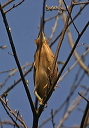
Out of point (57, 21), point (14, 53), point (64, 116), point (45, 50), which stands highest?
point (57, 21)

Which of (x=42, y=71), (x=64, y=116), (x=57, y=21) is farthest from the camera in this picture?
(x=57, y=21)

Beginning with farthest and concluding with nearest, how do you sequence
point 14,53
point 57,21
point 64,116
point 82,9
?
point 57,21 → point 64,116 → point 82,9 → point 14,53

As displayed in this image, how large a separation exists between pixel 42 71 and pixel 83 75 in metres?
1.02

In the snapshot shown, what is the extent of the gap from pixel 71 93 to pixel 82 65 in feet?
2.23

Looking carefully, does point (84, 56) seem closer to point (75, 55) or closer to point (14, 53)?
point (75, 55)

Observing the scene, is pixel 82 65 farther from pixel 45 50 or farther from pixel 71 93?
pixel 45 50

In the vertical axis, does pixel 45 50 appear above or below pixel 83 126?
above

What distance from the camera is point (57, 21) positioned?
4.98 m

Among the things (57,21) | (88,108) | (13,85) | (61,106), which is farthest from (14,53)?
(57,21)

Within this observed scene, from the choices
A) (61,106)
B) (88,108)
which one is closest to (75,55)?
(61,106)

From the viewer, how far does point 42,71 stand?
3.69 meters

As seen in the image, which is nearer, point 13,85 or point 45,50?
point 45,50

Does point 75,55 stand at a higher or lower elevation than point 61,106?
higher

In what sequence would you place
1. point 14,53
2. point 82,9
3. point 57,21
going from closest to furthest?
point 14,53 < point 82,9 < point 57,21
